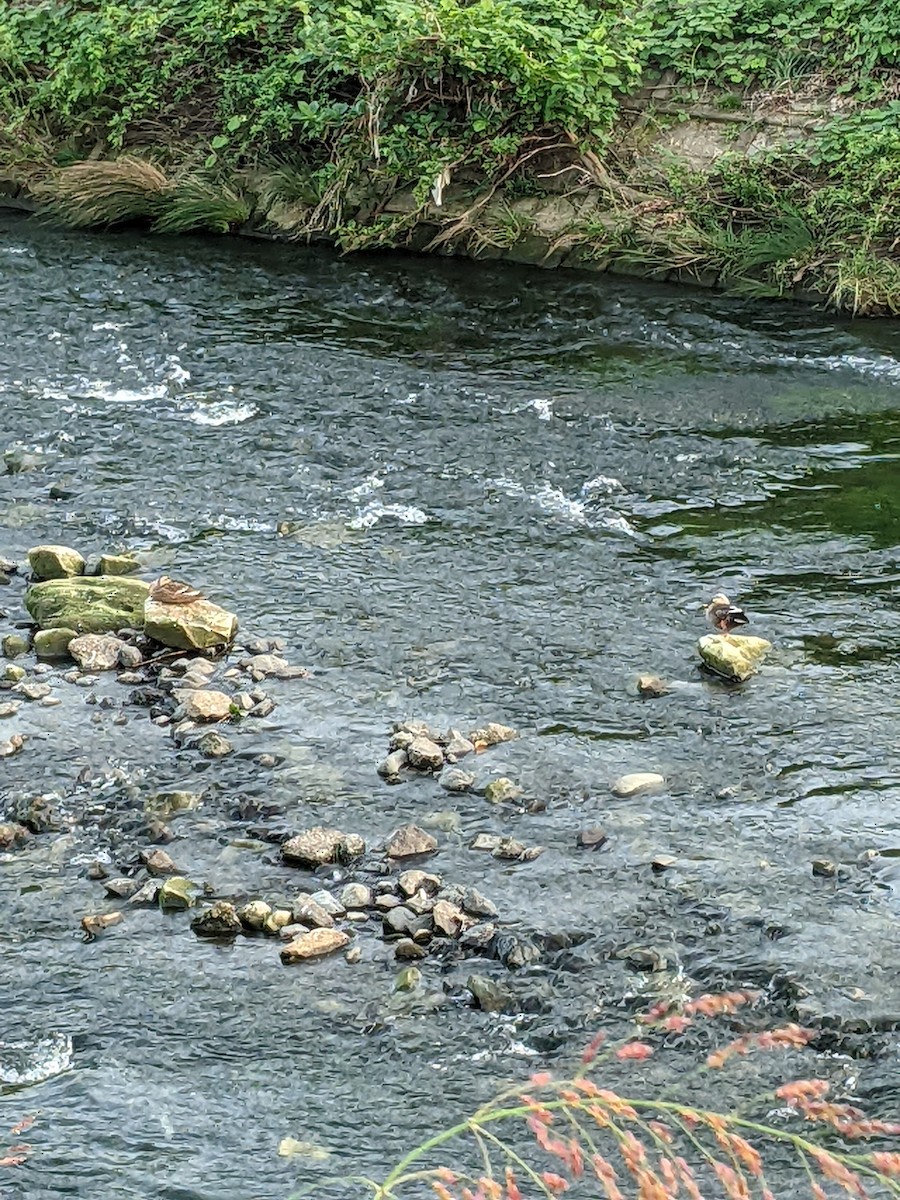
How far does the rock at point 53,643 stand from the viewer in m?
5.68

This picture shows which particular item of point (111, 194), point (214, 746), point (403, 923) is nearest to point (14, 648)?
point (214, 746)

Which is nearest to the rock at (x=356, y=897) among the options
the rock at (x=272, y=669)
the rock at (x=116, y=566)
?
the rock at (x=272, y=669)

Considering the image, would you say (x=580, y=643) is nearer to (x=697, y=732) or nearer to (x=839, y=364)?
(x=697, y=732)

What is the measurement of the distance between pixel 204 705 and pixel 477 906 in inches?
59.8

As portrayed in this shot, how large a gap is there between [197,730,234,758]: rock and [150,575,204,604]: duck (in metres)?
0.93

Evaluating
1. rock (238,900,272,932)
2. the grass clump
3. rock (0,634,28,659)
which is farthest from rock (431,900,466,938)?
the grass clump

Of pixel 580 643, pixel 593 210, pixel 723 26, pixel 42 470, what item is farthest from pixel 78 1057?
pixel 723 26

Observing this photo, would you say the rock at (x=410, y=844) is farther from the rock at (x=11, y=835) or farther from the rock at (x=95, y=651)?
the rock at (x=95, y=651)

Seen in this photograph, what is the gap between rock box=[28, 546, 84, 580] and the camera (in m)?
6.25

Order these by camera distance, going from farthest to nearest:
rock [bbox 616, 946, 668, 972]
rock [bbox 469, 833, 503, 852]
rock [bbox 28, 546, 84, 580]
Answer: rock [bbox 28, 546, 84, 580]
rock [bbox 469, 833, 503, 852]
rock [bbox 616, 946, 668, 972]

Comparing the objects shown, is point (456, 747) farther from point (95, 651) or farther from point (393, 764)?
point (95, 651)

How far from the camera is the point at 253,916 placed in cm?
407

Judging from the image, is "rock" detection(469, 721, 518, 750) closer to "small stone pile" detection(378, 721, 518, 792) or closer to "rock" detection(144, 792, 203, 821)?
"small stone pile" detection(378, 721, 518, 792)

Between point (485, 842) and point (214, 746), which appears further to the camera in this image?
point (214, 746)
